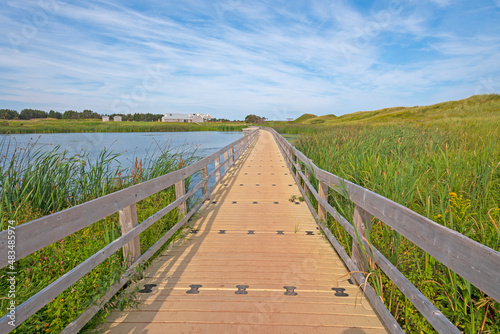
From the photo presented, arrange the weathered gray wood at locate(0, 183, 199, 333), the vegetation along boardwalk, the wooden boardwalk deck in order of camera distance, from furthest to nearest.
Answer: the wooden boardwalk deck → the vegetation along boardwalk → the weathered gray wood at locate(0, 183, 199, 333)

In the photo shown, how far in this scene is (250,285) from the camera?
2939mm

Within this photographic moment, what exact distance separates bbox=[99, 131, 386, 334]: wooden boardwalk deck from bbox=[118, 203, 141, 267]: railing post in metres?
0.30

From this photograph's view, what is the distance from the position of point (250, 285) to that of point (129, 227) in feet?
4.46

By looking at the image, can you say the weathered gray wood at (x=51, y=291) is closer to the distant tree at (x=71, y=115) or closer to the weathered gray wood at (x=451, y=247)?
the weathered gray wood at (x=451, y=247)

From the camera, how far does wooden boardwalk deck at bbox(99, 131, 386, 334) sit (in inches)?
91.9

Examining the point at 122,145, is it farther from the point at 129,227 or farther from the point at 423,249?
the point at 423,249

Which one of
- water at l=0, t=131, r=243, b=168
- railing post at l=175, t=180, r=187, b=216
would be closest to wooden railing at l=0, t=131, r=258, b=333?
railing post at l=175, t=180, r=187, b=216

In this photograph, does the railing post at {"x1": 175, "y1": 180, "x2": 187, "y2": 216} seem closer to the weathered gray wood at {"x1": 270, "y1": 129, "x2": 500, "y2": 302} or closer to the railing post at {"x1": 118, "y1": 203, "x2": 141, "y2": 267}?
the railing post at {"x1": 118, "y1": 203, "x2": 141, "y2": 267}

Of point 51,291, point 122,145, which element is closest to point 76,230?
point 51,291

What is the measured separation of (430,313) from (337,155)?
15.3ft

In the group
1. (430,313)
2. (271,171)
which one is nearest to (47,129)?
(271,171)

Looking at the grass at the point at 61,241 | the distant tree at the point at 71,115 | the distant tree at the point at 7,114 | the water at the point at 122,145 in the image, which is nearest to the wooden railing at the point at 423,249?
the grass at the point at 61,241

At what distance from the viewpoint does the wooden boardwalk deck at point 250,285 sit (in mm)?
2334

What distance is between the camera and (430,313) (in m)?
1.63
